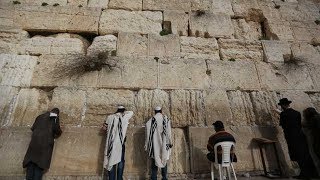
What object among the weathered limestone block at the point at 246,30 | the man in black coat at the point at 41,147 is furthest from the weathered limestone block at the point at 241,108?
the man in black coat at the point at 41,147

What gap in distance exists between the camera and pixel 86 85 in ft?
19.9

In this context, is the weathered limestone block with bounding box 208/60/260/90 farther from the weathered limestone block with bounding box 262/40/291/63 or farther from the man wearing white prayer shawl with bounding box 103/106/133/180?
the man wearing white prayer shawl with bounding box 103/106/133/180

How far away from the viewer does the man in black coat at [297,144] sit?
5102 millimetres

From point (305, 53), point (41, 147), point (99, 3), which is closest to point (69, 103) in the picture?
point (41, 147)

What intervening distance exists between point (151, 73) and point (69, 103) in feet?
6.40

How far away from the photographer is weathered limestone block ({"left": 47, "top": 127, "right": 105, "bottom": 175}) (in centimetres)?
512

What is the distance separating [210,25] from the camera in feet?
24.5

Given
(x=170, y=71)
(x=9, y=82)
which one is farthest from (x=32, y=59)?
(x=170, y=71)

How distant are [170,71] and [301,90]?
3292 mm

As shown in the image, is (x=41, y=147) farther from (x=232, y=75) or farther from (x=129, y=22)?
(x=232, y=75)

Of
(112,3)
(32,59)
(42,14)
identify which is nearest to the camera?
(32,59)

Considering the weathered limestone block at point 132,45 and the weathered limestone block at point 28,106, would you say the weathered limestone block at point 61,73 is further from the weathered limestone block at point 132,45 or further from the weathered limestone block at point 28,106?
the weathered limestone block at point 132,45

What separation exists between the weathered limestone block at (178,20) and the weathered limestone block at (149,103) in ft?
6.61

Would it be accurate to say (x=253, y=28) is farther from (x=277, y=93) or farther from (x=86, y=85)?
(x=86, y=85)
